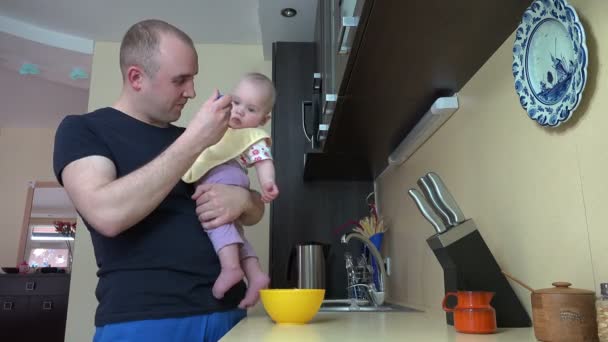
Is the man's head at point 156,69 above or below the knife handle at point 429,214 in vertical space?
above

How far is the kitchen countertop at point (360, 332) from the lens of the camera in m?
0.83

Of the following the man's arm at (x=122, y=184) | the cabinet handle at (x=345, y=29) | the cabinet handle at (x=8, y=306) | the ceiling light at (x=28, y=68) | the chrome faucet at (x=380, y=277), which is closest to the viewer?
the man's arm at (x=122, y=184)

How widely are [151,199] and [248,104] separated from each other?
0.58m

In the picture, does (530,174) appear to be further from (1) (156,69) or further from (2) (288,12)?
(2) (288,12)

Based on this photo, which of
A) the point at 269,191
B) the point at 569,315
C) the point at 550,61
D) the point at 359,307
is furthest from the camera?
the point at 359,307

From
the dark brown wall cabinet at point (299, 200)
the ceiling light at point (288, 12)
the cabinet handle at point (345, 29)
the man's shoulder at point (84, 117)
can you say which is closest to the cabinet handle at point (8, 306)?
the dark brown wall cabinet at point (299, 200)

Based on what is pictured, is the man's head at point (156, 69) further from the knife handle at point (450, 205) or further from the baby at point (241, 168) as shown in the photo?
the knife handle at point (450, 205)

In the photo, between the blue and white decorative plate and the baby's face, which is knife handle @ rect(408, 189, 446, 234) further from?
the baby's face

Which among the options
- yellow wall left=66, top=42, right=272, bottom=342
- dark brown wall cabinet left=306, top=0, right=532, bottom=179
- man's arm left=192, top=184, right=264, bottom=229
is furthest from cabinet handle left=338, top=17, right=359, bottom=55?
yellow wall left=66, top=42, right=272, bottom=342

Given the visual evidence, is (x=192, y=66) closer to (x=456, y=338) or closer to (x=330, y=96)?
(x=330, y=96)

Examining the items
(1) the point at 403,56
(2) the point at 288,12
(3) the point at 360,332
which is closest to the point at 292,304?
(3) the point at 360,332

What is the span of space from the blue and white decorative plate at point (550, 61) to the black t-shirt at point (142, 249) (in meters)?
0.77

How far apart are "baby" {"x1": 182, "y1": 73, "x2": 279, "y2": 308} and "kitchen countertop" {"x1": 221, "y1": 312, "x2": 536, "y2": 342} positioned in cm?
13

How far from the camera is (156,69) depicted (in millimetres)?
1126
